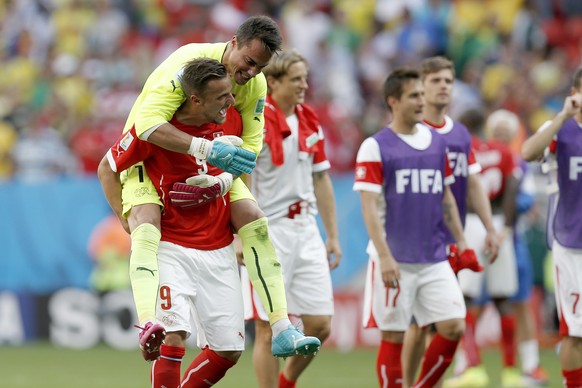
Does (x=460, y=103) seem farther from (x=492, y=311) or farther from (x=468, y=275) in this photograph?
(x=468, y=275)

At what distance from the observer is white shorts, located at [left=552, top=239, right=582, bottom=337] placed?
8.91 m

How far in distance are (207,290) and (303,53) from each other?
518 inches

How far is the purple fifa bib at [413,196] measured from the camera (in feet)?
30.2

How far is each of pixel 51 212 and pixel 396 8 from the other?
7320mm

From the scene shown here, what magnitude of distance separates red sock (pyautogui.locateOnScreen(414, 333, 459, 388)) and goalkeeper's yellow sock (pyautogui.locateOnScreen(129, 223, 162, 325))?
2.60 meters

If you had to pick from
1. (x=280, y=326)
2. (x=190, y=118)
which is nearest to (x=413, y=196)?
(x=280, y=326)

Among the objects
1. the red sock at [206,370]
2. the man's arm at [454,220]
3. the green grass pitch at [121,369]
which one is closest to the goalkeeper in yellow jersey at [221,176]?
the red sock at [206,370]

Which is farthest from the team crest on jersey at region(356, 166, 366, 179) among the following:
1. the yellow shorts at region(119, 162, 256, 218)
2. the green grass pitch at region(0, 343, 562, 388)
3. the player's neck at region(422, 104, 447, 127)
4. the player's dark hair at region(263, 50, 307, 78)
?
the green grass pitch at region(0, 343, 562, 388)

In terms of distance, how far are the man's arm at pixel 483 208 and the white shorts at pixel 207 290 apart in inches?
111

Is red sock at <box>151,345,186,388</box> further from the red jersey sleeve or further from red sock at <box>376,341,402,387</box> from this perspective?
red sock at <box>376,341,402,387</box>

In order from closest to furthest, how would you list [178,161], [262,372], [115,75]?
1. [178,161]
2. [262,372]
3. [115,75]

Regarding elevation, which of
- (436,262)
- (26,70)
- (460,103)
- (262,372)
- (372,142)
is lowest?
(262,372)

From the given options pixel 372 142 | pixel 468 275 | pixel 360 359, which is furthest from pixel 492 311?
pixel 372 142

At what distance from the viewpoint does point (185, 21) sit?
21.2 metres
